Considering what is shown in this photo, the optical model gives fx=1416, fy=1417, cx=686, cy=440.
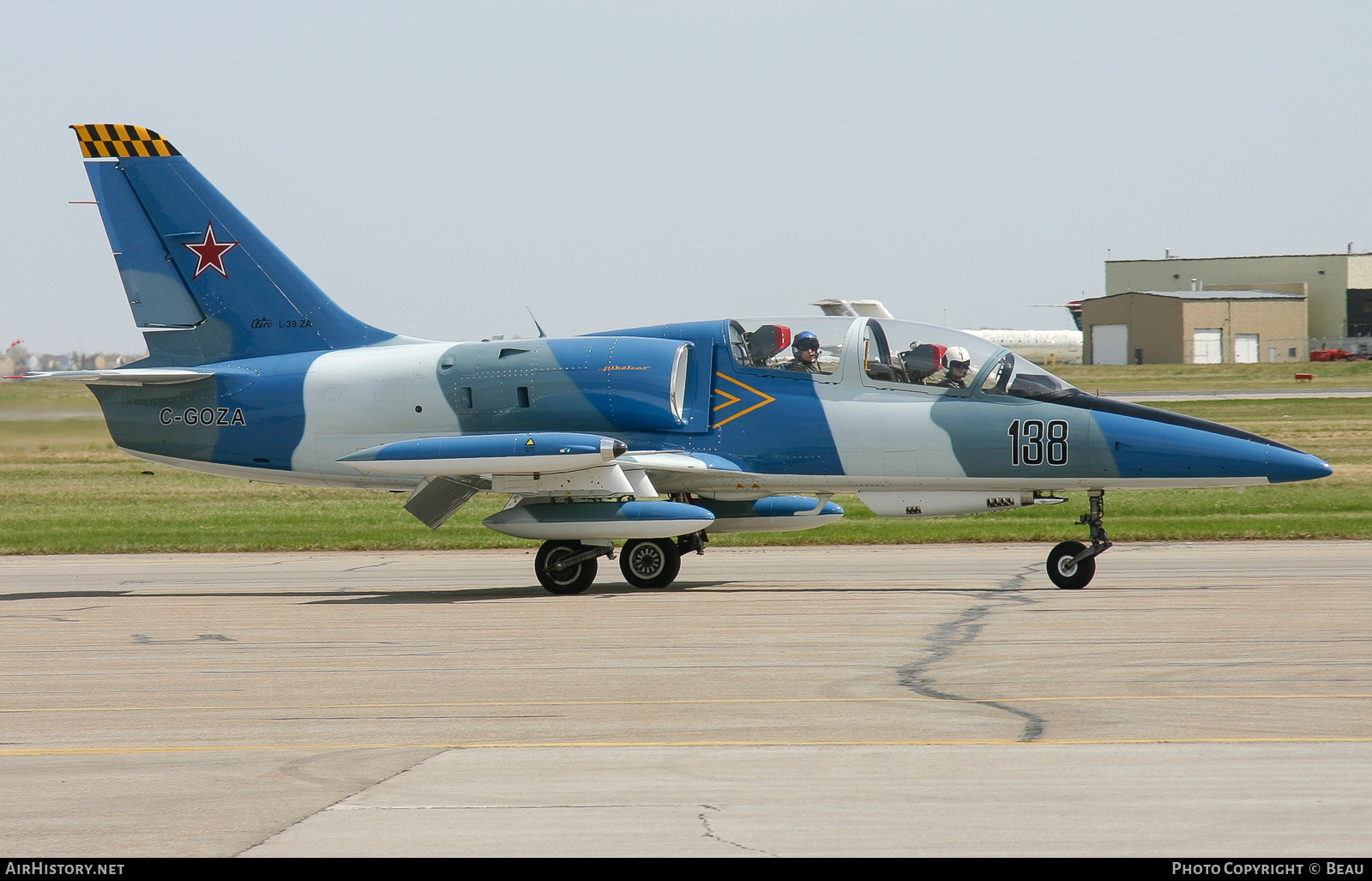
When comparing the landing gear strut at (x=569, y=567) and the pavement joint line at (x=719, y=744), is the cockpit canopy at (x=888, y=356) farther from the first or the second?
the pavement joint line at (x=719, y=744)

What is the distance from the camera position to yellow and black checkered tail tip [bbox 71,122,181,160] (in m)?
16.8

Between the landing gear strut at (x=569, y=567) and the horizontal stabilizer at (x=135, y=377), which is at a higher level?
the horizontal stabilizer at (x=135, y=377)

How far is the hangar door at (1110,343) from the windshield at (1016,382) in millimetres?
86465

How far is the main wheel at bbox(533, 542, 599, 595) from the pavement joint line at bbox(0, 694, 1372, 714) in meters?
6.13

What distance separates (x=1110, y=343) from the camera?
98.2m

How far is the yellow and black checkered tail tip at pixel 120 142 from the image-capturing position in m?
16.8

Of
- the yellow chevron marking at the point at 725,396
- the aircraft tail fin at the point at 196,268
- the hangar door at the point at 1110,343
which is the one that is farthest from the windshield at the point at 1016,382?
the hangar door at the point at 1110,343

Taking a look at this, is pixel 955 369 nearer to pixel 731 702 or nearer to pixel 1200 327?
pixel 731 702

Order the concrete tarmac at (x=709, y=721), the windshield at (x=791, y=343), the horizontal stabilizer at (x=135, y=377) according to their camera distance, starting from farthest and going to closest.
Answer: the horizontal stabilizer at (x=135, y=377) < the windshield at (x=791, y=343) < the concrete tarmac at (x=709, y=721)

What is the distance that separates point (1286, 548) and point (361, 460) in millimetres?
11412

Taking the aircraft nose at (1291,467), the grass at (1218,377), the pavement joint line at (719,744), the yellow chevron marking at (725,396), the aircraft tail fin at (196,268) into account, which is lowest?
the grass at (1218,377)

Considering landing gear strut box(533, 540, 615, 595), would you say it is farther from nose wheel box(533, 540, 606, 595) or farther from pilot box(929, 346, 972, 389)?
pilot box(929, 346, 972, 389)

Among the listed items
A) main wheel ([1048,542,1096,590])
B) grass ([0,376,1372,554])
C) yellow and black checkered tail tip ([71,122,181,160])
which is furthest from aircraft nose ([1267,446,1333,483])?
yellow and black checkered tail tip ([71,122,181,160])
